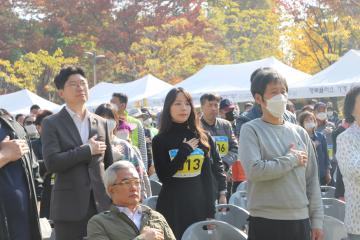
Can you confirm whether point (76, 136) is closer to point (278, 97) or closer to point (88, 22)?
point (278, 97)

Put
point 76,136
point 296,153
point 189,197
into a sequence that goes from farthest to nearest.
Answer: point 189,197 → point 76,136 → point 296,153

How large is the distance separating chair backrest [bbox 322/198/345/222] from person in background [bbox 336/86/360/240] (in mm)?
1650

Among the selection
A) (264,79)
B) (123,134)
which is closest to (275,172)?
(264,79)

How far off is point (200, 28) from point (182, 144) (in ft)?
117

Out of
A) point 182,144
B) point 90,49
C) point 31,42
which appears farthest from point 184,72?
point 182,144

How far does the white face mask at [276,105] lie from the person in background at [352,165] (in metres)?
0.63

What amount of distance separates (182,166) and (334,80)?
10636mm

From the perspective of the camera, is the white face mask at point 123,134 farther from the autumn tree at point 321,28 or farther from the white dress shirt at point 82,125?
the autumn tree at point 321,28

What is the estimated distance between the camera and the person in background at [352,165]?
484cm

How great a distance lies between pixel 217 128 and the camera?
26.7 feet

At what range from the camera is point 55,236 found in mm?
5355

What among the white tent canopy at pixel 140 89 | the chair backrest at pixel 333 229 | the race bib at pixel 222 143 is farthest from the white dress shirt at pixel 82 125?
the white tent canopy at pixel 140 89

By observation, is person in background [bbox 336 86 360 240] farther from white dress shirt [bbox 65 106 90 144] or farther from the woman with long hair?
white dress shirt [bbox 65 106 90 144]

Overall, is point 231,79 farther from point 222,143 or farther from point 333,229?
point 333,229
